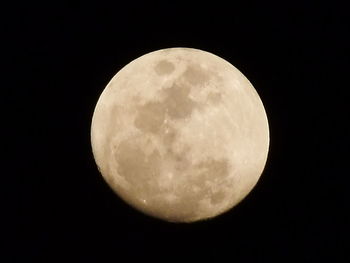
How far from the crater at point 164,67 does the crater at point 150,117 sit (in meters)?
0.33

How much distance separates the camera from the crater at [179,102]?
326 cm

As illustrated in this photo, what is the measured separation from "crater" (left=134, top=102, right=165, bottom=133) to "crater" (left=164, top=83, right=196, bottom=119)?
0.07 metres

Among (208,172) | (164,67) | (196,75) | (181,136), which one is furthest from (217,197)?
(164,67)

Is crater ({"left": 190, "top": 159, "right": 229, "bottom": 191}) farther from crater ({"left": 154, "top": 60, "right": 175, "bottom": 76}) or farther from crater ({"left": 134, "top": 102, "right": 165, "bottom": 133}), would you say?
crater ({"left": 154, "top": 60, "right": 175, "bottom": 76})

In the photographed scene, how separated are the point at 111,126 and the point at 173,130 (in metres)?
0.60

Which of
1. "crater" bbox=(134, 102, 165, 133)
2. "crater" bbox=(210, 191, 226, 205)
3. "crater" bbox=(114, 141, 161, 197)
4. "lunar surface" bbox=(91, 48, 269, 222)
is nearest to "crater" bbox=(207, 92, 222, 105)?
"lunar surface" bbox=(91, 48, 269, 222)

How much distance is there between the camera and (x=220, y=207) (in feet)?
11.8

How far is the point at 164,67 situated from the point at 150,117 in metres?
0.50

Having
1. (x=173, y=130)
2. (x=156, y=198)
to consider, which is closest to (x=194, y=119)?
(x=173, y=130)

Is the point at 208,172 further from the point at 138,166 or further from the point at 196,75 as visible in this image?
the point at 196,75

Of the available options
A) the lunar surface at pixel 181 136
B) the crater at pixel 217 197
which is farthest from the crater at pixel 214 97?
the crater at pixel 217 197

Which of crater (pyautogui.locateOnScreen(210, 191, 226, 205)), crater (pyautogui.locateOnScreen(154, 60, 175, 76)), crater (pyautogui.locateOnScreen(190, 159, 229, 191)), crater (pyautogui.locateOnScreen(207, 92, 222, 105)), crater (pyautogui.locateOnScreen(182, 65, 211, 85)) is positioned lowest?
crater (pyautogui.locateOnScreen(210, 191, 226, 205))

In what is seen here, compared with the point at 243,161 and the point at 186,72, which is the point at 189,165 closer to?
the point at 243,161

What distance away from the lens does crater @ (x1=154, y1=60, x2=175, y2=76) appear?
3.47 meters
